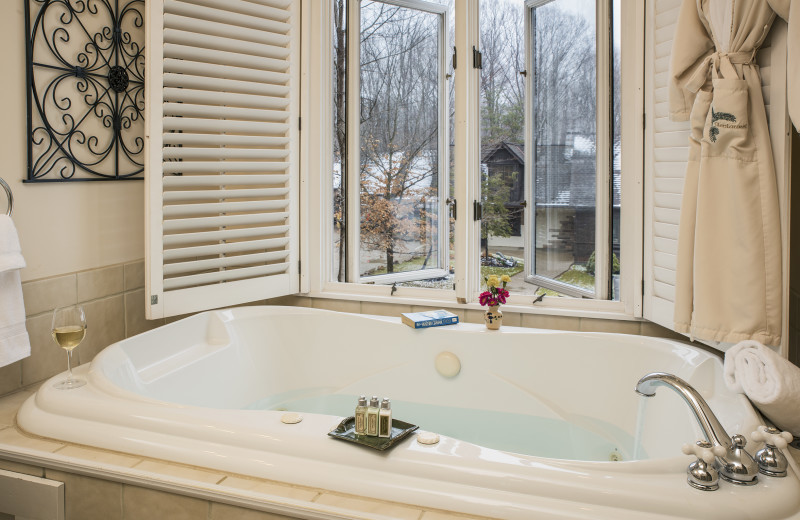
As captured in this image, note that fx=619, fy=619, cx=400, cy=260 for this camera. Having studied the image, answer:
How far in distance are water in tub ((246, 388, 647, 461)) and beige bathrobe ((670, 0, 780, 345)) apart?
51 cm

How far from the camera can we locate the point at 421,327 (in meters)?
2.46

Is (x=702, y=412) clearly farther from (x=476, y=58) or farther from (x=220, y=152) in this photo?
(x=220, y=152)

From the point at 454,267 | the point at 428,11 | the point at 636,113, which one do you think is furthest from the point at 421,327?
the point at 428,11

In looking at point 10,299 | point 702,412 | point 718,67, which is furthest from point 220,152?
point 702,412

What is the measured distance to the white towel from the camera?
4.88ft

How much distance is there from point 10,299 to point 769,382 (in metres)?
2.09

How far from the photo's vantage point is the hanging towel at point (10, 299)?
1.79 m

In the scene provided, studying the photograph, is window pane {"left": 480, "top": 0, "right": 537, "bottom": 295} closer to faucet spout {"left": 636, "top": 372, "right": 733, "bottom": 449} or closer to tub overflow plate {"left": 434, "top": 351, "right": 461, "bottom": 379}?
tub overflow plate {"left": 434, "top": 351, "right": 461, "bottom": 379}

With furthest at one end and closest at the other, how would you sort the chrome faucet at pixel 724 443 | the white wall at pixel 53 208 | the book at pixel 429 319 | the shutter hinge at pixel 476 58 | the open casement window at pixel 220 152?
the shutter hinge at pixel 476 58 < the book at pixel 429 319 < the open casement window at pixel 220 152 < the white wall at pixel 53 208 < the chrome faucet at pixel 724 443

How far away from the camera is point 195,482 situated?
132 cm

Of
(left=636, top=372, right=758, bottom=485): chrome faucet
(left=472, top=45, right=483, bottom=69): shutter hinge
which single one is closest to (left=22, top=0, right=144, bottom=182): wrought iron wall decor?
(left=472, top=45, right=483, bottom=69): shutter hinge

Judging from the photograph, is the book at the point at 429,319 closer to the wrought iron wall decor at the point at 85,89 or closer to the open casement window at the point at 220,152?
the open casement window at the point at 220,152

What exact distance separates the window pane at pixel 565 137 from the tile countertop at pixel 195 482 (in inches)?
67.5

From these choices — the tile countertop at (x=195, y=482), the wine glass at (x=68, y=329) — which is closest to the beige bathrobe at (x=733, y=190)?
the tile countertop at (x=195, y=482)
